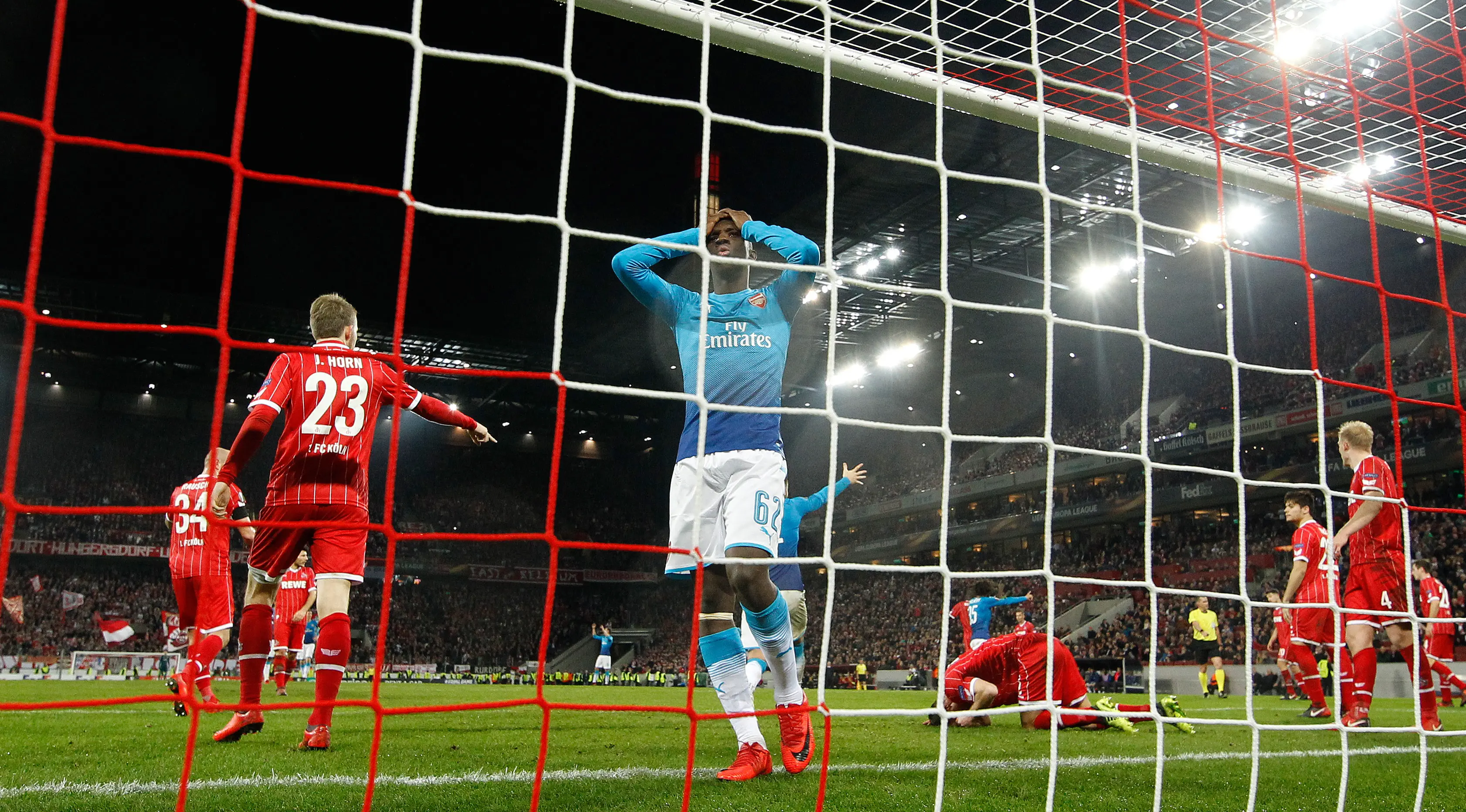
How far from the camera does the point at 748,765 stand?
3172 mm

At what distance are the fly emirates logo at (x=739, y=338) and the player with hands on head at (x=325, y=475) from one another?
3.15ft

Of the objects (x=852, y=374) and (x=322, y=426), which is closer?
(x=322, y=426)

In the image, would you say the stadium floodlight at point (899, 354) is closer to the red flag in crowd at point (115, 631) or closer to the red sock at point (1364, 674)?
the red flag in crowd at point (115, 631)

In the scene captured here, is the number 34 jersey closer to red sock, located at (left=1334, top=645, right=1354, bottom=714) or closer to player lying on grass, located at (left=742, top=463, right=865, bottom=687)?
player lying on grass, located at (left=742, top=463, right=865, bottom=687)

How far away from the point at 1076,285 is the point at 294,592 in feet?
61.2

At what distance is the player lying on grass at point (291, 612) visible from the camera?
26.4ft

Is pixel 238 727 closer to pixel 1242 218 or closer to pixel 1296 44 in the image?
pixel 1296 44

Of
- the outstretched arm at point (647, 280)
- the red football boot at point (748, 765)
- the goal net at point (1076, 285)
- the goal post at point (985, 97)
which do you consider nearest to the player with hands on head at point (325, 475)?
the goal net at point (1076, 285)

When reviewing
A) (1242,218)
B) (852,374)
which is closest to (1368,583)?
(1242,218)

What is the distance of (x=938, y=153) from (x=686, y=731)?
11.6 ft

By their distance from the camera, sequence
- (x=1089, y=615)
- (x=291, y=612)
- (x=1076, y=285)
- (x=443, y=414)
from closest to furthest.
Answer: (x=443, y=414) < (x=291, y=612) < (x=1076, y=285) < (x=1089, y=615)

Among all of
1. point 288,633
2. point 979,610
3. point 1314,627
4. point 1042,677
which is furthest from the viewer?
point 288,633

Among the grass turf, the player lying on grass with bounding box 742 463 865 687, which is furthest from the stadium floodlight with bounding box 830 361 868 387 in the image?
the grass turf

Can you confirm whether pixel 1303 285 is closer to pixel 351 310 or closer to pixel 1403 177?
pixel 1403 177
